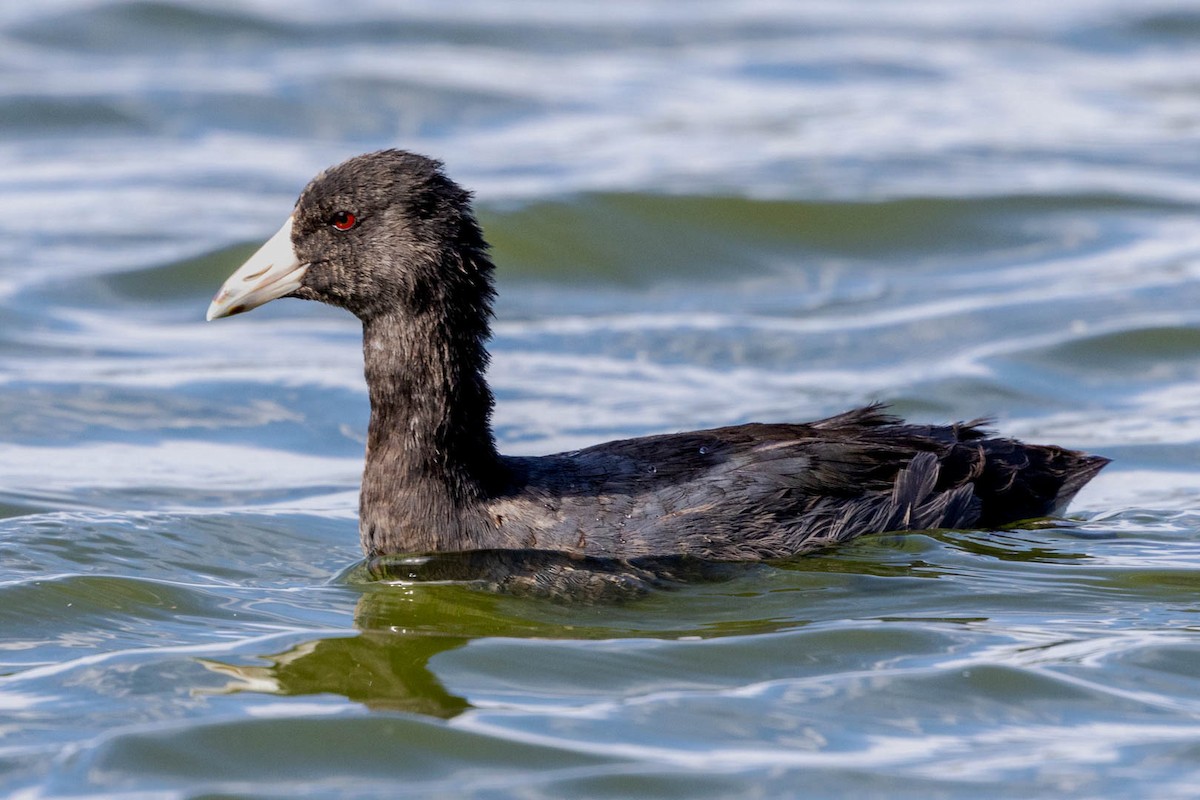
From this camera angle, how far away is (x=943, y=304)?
1094cm

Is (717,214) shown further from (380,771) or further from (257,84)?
(380,771)

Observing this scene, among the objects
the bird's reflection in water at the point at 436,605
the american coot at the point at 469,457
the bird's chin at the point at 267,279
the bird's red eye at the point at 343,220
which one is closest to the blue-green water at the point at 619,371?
the bird's reflection in water at the point at 436,605

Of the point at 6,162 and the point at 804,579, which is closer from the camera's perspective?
the point at 804,579

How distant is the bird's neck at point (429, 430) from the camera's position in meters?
6.42

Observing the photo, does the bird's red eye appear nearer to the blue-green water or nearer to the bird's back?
the bird's back

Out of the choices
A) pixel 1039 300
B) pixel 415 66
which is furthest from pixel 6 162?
pixel 1039 300

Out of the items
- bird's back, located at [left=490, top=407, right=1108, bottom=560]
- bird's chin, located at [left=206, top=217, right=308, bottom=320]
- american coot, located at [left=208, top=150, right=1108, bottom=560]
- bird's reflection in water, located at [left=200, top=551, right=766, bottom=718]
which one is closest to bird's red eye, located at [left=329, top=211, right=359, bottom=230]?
american coot, located at [left=208, top=150, right=1108, bottom=560]

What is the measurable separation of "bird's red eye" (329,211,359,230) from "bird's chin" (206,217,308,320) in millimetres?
188

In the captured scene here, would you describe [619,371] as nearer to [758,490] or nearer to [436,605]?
[758,490]

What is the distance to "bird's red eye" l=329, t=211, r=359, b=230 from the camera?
6461 millimetres

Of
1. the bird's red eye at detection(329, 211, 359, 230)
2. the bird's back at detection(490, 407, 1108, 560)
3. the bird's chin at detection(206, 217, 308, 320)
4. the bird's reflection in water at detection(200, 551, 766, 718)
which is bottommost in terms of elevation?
the bird's reflection in water at detection(200, 551, 766, 718)

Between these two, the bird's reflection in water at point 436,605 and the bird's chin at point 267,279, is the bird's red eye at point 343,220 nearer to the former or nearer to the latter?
the bird's chin at point 267,279

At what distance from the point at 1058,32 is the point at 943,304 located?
745cm

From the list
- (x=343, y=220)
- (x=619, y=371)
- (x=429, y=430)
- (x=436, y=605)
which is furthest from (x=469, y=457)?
(x=619, y=371)
